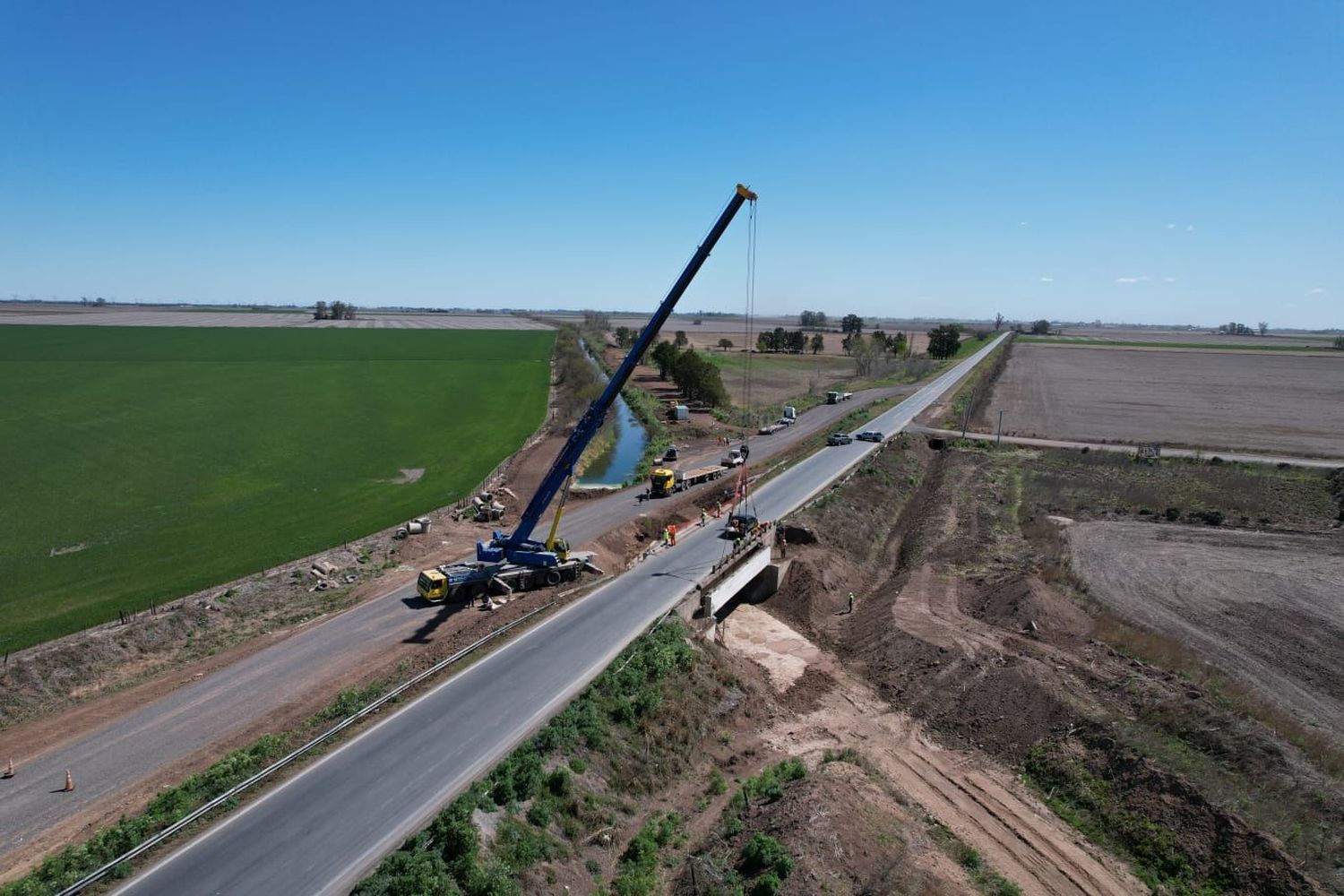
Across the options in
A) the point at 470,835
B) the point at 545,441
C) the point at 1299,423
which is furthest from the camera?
the point at 1299,423

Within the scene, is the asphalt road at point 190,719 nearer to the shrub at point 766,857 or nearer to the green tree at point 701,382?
the shrub at point 766,857

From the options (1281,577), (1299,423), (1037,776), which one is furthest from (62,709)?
(1299,423)

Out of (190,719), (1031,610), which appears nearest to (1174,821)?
(1031,610)

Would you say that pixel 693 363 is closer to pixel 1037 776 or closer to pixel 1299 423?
pixel 1037 776

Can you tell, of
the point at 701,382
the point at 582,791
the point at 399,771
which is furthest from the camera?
the point at 701,382

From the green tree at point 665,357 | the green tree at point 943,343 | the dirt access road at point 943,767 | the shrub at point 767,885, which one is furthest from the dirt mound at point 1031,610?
the green tree at point 943,343

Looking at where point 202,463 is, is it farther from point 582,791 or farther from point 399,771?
point 582,791

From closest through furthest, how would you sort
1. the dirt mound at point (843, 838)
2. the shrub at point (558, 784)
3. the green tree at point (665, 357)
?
the dirt mound at point (843, 838) < the shrub at point (558, 784) < the green tree at point (665, 357)
